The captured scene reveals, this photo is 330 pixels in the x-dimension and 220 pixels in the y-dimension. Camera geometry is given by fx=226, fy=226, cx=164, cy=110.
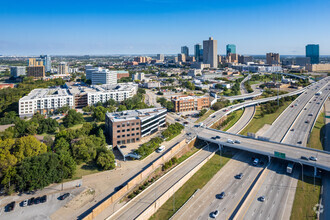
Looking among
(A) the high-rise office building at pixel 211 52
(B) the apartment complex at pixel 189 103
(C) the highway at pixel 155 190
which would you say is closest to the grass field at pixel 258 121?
(B) the apartment complex at pixel 189 103

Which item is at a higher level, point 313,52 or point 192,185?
point 313,52

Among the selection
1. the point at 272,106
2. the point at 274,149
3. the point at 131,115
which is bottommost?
the point at 274,149

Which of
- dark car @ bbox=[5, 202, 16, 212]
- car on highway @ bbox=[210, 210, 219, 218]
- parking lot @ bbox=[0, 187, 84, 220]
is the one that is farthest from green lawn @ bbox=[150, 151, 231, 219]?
dark car @ bbox=[5, 202, 16, 212]

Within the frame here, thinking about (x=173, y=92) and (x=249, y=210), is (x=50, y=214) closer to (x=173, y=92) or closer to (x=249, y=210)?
(x=249, y=210)

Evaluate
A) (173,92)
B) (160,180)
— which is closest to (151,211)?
(160,180)

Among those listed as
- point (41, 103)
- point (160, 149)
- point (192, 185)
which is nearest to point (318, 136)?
point (192, 185)

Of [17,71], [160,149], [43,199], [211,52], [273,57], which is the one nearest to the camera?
[43,199]

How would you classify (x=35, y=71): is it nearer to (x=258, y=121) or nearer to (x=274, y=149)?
(x=258, y=121)
